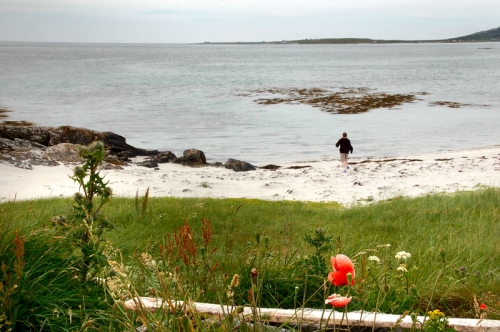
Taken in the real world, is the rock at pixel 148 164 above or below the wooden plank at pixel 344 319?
below

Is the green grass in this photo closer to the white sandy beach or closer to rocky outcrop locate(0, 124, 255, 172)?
the white sandy beach

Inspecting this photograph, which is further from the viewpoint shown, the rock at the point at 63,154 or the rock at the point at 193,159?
the rock at the point at 193,159

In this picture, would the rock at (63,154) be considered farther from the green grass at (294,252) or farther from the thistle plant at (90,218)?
the thistle plant at (90,218)

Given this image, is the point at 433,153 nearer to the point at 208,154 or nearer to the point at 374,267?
the point at 208,154

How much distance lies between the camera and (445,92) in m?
47.9

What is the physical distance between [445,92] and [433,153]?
92.6 ft

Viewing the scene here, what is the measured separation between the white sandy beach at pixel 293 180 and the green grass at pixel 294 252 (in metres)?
2.71

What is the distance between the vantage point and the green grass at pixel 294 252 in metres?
3.07

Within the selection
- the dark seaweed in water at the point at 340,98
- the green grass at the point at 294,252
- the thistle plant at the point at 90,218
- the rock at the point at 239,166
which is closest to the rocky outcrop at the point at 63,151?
the rock at the point at 239,166

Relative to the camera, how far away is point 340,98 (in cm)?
4169

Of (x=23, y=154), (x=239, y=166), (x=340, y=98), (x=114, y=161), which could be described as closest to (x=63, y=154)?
(x=23, y=154)

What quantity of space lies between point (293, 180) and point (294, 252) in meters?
12.8

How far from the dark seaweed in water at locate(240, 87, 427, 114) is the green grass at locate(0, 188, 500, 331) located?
1033 inches

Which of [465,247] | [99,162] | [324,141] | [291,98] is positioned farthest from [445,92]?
[99,162]
